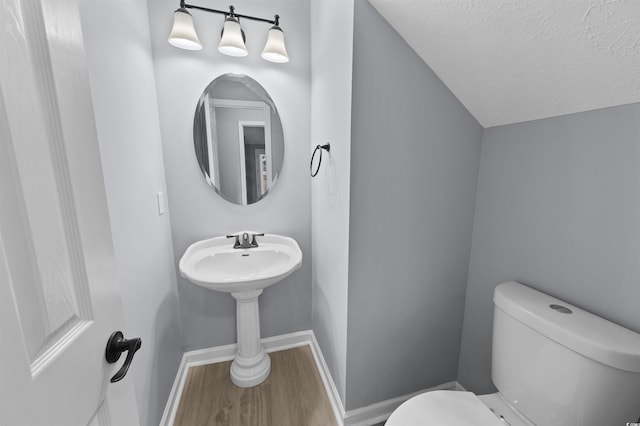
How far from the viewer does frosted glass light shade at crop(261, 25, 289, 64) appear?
1.39m

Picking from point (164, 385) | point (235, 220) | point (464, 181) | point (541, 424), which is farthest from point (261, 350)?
point (464, 181)

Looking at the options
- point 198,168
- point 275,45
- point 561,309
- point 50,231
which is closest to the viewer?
point 50,231

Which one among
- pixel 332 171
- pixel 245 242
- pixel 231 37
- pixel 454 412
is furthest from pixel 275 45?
pixel 454 412

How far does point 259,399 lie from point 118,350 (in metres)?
1.17

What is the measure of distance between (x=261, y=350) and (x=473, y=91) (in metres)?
1.81

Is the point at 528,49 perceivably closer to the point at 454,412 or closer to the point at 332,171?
the point at 332,171

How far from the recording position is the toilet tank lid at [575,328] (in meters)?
0.70

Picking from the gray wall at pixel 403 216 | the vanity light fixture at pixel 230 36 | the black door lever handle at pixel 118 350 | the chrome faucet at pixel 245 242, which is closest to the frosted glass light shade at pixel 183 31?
the vanity light fixture at pixel 230 36

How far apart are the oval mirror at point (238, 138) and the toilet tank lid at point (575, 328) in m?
1.34

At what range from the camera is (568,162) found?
91 cm

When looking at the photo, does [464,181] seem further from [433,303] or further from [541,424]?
[541,424]

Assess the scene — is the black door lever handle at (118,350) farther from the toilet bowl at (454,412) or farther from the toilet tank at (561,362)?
the toilet tank at (561,362)

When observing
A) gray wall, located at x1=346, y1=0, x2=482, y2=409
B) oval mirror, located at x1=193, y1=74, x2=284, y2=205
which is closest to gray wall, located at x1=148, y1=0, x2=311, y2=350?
oval mirror, located at x1=193, y1=74, x2=284, y2=205

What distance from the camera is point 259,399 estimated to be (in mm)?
1444
